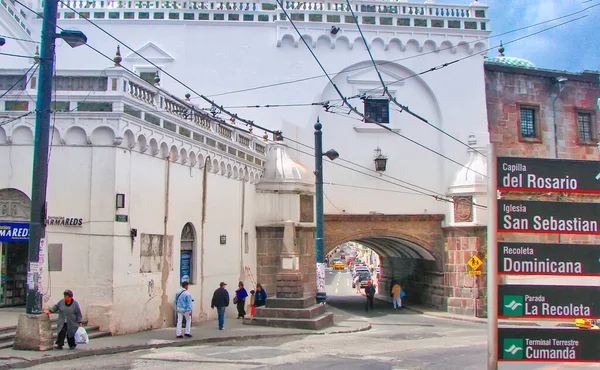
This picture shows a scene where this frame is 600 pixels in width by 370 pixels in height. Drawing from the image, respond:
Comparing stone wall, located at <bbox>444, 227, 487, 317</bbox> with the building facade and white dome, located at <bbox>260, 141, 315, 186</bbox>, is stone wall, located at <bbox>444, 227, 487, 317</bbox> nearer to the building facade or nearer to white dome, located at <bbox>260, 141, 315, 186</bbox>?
white dome, located at <bbox>260, 141, 315, 186</bbox>

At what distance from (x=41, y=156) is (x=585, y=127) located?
2400cm

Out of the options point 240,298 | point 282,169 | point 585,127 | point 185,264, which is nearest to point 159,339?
point 185,264

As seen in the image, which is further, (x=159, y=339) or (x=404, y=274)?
(x=404, y=274)

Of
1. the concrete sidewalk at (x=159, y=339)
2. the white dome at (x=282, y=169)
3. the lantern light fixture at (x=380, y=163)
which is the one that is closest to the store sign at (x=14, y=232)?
the concrete sidewalk at (x=159, y=339)

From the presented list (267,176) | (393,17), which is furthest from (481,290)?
(393,17)

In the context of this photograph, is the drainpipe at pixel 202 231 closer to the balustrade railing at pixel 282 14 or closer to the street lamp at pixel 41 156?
the street lamp at pixel 41 156

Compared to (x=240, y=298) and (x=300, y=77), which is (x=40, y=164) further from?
(x=300, y=77)

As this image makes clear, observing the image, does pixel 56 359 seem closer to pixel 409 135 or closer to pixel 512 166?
pixel 512 166

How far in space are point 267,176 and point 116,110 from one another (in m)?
9.74

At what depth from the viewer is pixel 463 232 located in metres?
24.5

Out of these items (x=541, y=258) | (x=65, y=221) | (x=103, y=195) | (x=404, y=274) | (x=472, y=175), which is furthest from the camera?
(x=404, y=274)

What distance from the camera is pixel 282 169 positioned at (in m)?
23.0

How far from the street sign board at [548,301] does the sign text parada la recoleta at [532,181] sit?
925 millimetres

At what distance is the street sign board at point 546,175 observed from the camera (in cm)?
582
